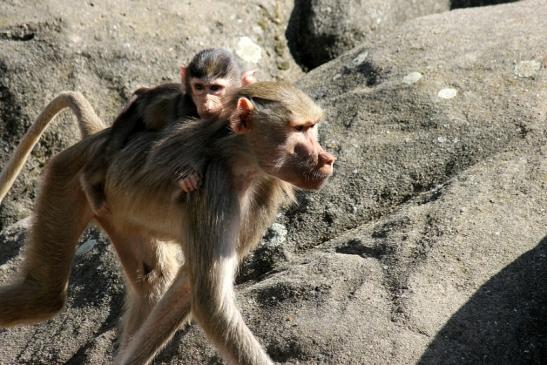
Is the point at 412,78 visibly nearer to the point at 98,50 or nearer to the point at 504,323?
the point at 504,323

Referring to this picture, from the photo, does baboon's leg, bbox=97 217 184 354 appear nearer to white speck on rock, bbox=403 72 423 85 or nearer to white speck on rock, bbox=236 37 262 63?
white speck on rock, bbox=403 72 423 85

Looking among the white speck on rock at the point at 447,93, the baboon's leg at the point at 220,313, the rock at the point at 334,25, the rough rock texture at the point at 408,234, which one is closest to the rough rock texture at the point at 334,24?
the rock at the point at 334,25

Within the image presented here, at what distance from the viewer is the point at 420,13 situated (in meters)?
9.09

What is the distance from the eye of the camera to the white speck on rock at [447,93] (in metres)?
6.79

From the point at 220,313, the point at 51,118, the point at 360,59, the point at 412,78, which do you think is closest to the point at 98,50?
the point at 51,118

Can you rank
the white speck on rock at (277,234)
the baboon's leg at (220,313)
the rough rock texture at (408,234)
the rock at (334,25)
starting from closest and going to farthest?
the baboon's leg at (220,313) → the rough rock texture at (408,234) → the white speck on rock at (277,234) → the rock at (334,25)

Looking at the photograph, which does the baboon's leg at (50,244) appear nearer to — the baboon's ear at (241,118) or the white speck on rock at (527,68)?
the baboon's ear at (241,118)

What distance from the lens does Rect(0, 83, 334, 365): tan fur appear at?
4785mm

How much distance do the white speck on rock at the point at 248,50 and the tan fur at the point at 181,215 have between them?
119 inches

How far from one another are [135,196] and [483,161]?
243 cm

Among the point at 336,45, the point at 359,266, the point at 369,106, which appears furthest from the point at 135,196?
the point at 336,45

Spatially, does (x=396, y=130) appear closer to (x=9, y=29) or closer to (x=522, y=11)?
(x=522, y=11)

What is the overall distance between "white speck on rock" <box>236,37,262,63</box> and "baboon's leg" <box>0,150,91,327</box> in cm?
315

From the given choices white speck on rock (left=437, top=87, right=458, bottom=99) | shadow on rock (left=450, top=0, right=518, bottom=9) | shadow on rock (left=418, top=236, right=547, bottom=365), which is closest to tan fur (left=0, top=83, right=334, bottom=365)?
shadow on rock (left=418, top=236, right=547, bottom=365)
